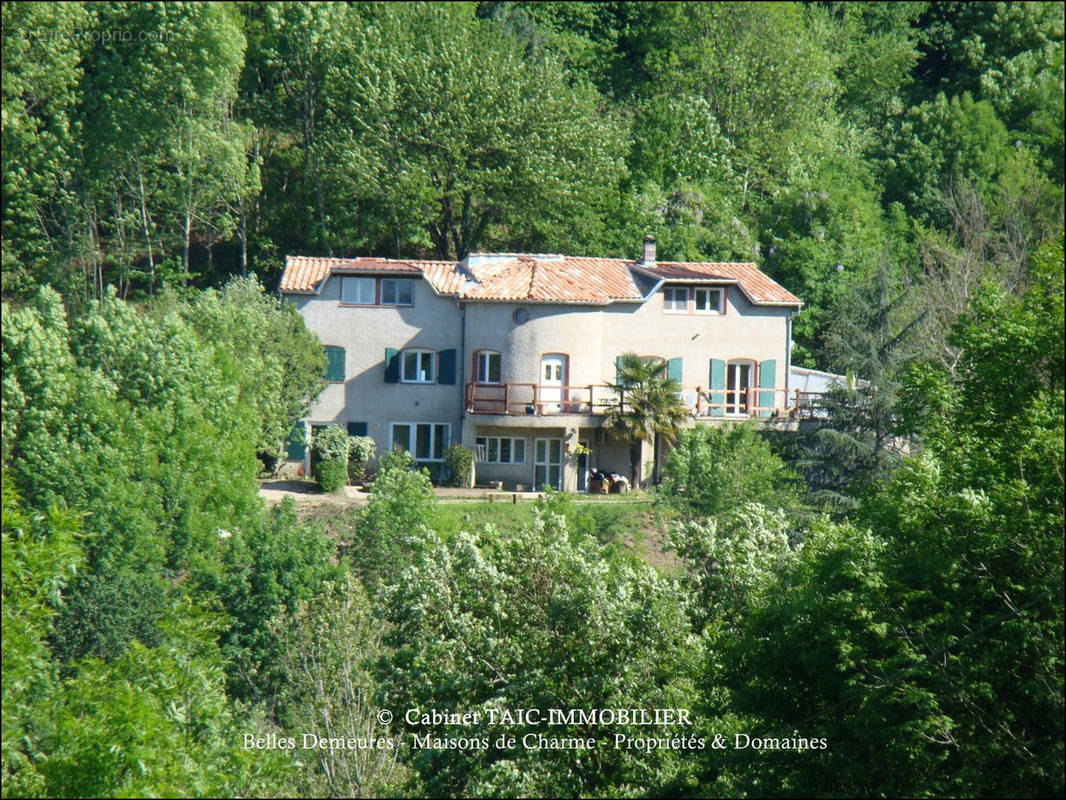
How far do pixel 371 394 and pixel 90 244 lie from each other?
33.4 ft

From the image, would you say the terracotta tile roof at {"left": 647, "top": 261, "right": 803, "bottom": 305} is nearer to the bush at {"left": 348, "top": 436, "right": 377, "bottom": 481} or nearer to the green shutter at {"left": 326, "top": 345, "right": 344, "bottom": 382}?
the green shutter at {"left": 326, "top": 345, "right": 344, "bottom": 382}

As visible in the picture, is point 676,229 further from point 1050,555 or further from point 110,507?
point 1050,555

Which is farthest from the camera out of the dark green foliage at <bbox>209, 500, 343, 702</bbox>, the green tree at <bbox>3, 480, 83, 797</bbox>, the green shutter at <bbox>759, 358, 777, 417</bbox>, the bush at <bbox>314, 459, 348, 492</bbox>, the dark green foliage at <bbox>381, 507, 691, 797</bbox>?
the green shutter at <bbox>759, 358, 777, 417</bbox>

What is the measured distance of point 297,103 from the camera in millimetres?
33188

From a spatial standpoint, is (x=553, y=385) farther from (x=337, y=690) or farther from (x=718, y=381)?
(x=337, y=690)

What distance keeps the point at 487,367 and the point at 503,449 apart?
7.91 ft

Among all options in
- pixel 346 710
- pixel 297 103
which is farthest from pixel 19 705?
pixel 297 103

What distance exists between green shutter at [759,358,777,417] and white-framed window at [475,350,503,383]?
7896 millimetres

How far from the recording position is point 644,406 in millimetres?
37438

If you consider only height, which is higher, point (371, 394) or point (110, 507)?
point (371, 394)

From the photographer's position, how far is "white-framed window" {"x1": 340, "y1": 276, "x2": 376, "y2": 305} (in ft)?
130

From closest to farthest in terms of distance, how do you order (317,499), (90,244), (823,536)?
(823,536) → (90,244) → (317,499)

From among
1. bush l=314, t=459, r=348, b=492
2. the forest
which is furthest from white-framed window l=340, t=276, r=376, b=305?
bush l=314, t=459, r=348, b=492

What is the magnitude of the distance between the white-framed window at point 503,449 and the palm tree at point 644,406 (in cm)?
263
